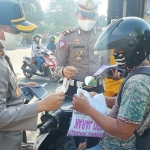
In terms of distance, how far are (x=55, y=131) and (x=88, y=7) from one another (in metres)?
1.52

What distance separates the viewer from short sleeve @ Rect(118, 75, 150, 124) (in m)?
1.24

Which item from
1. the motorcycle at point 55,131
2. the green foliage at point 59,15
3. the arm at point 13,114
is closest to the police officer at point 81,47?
the motorcycle at point 55,131

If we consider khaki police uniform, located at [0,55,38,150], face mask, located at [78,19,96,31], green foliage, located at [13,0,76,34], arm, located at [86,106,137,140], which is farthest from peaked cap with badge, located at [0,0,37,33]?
green foliage, located at [13,0,76,34]

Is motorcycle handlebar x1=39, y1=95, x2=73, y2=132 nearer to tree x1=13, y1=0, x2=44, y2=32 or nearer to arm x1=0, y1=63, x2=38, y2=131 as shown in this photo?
arm x1=0, y1=63, x2=38, y2=131

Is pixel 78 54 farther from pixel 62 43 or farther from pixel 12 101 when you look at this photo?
pixel 12 101

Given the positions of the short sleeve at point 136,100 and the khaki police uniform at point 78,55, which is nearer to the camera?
the short sleeve at point 136,100

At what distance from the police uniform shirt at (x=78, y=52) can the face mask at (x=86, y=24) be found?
0.08 m

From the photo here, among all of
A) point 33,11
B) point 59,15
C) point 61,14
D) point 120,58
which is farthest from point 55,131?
point 61,14

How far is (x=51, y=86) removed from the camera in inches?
286

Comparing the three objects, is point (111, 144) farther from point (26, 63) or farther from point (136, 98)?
point (26, 63)

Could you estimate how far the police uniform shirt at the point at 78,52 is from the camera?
281cm

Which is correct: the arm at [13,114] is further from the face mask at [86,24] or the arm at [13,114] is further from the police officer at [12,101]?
the face mask at [86,24]

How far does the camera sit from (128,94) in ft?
4.17

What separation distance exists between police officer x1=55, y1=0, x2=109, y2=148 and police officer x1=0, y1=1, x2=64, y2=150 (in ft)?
3.77
